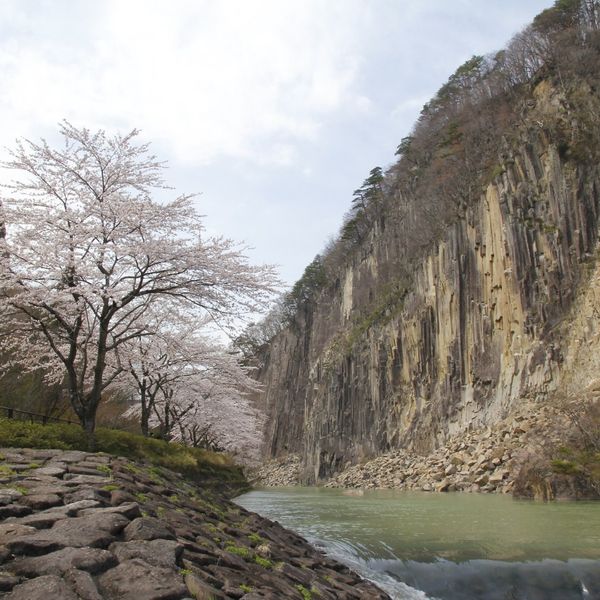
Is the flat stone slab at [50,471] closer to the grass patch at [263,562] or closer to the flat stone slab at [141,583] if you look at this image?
the grass patch at [263,562]

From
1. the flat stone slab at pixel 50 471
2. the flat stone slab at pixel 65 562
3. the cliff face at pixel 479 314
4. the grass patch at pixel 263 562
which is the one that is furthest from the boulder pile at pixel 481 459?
the flat stone slab at pixel 65 562

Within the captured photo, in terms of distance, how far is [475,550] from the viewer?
8.73m

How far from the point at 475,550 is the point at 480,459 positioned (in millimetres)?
15587

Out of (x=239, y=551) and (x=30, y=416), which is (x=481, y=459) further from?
(x=239, y=551)

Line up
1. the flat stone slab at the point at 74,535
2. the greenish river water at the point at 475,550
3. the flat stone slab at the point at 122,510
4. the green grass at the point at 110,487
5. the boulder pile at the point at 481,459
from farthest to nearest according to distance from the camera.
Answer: the boulder pile at the point at 481,459, the greenish river water at the point at 475,550, the green grass at the point at 110,487, the flat stone slab at the point at 122,510, the flat stone slab at the point at 74,535

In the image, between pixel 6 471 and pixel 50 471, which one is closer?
pixel 6 471

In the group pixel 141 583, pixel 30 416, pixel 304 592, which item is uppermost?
pixel 30 416

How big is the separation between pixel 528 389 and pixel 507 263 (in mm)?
7606

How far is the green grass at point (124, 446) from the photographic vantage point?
983 centimetres

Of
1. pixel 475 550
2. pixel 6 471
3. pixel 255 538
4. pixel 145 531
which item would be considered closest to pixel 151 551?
pixel 145 531

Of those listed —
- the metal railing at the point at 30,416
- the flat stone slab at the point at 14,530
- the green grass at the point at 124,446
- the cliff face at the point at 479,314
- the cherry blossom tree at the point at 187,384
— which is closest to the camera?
the flat stone slab at the point at 14,530

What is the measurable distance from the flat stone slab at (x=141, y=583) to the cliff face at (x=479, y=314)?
79.0 ft

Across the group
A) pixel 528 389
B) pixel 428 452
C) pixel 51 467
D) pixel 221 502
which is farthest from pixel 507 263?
pixel 51 467

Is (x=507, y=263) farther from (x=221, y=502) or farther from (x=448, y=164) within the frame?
(x=221, y=502)
